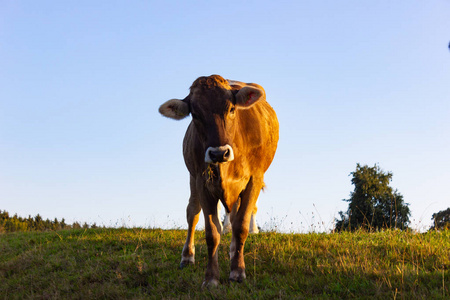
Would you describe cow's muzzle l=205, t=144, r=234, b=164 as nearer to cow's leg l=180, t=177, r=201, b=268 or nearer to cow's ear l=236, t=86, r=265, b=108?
cow's ear l=236, t=86, r=265, b=108

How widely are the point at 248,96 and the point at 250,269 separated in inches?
109

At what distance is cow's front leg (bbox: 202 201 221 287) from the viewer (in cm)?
619

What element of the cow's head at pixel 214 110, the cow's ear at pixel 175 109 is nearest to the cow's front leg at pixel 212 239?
the cow's head at pixel 214 110

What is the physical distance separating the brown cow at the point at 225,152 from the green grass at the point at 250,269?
0.65 m

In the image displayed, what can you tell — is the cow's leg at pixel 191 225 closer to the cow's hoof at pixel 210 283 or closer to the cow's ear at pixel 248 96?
the cow's hoof at pixel 210 283

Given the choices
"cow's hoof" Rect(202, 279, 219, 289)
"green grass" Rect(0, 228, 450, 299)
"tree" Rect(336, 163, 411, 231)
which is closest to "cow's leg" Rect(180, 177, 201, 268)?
"green grass" Rect(0, 228, 450, 299)

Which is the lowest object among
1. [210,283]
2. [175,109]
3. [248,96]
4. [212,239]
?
[210,283]

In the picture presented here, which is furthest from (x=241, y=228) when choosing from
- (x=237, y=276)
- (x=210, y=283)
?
(x=210, y=283)

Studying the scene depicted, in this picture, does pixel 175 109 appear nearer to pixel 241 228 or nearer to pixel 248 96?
pixel 248 96

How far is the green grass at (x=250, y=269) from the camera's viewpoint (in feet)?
18.2

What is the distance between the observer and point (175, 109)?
6.30m

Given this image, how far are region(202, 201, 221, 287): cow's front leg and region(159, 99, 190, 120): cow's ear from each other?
1.45 meters

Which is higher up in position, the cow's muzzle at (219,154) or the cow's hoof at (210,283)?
the cow's muzzle at (219,154)

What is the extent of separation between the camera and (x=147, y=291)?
644 cm
